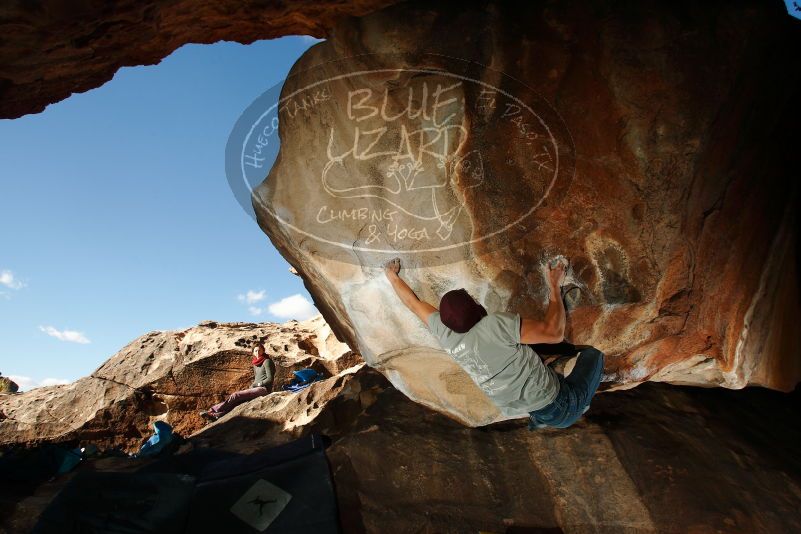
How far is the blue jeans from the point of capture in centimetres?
302

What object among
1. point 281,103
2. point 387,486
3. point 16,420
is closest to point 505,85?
point 281,103

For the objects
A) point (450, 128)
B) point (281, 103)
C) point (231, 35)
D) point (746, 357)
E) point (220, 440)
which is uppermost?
point (231, 35)

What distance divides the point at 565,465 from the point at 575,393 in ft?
3.27

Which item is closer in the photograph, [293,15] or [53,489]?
[293,15]

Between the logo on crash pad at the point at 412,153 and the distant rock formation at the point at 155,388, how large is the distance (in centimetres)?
262

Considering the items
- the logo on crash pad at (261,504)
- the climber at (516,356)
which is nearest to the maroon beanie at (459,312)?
the climber at (516,356)

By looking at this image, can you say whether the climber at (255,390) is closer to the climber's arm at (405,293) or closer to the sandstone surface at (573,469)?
the sandstone surface at (573,469)

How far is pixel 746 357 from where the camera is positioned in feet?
11.0

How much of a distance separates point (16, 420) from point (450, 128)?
6772 mm

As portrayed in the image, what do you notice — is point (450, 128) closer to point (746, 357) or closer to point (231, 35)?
point (231, 35)

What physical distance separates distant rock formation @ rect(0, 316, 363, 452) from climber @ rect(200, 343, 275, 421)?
44 centimetres

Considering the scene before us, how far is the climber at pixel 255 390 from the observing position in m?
6.08

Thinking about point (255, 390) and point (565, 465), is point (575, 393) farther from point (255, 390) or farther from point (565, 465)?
point (255, 390)

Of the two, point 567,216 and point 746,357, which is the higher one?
point 567,216
